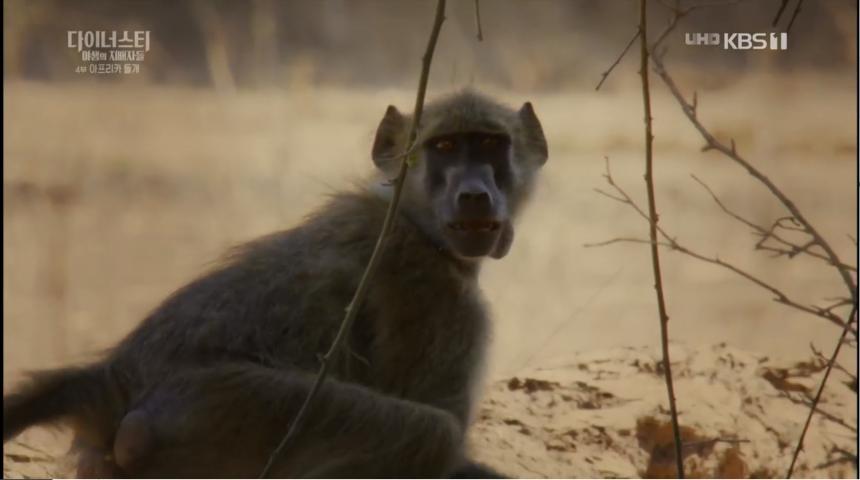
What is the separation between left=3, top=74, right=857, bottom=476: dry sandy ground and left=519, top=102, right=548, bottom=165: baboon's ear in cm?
8

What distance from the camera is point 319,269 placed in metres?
3.85

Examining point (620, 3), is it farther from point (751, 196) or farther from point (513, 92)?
point (751, 196)

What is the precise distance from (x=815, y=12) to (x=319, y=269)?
5.73 feet

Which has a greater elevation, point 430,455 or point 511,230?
point 511,230

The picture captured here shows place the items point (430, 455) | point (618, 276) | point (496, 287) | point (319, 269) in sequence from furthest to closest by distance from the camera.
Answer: point (618, 276) → point (496, 287) → point (319, 269) → point (430, 455)

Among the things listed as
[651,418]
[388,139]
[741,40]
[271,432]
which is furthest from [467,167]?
[651,418]

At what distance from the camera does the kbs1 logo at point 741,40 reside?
424cm

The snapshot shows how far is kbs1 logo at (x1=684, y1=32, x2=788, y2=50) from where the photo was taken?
4238 millimetres

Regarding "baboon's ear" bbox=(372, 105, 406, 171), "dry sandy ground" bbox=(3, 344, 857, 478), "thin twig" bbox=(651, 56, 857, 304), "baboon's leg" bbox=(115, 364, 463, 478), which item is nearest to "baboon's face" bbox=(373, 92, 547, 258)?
"baboon's ear" bbox=(372, 105, 406, 171)

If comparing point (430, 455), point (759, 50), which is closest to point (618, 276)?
point (759, 50)

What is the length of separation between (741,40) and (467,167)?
1014 mm

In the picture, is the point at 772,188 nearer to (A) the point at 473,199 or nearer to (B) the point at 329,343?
Result: (A) the point at 473,199

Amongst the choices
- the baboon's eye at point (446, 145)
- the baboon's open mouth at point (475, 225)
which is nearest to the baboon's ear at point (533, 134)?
the baboon's eye at point (446, 145)

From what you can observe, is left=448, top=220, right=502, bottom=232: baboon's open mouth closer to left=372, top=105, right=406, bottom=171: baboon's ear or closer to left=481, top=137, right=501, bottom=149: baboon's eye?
left=481, top=137, right=501, bottom=149: baboon's eye
